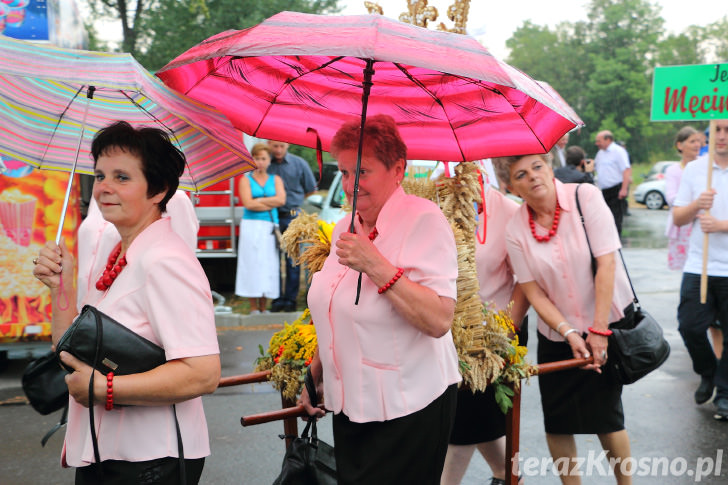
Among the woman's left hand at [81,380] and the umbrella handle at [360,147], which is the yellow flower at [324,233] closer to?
the umbrella handle at [360,147]

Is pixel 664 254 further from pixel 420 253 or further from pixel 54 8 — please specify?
pixel 420 253

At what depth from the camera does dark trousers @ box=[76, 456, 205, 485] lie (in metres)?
2.23

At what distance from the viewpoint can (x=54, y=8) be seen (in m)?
6.15

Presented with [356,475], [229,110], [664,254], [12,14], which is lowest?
[664,254]

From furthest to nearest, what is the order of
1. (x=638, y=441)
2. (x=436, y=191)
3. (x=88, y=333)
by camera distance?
(x=638, y=441)
(x=436, y=191)
(x=88, y=333)

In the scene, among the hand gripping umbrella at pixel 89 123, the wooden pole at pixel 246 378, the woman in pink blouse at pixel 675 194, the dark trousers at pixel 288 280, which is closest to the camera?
the hand gripping umbrella at pixel 89 123

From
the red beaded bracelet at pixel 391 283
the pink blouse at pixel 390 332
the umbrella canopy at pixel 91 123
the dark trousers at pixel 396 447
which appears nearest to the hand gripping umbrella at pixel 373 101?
the umbrella canopy at pixel 91 123

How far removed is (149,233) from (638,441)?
13.8 ft

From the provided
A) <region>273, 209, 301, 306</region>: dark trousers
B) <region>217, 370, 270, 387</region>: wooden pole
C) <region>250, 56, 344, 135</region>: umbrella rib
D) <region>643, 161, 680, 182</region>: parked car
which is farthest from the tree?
<region>217, 370, 270, 387</region>: wooden pole

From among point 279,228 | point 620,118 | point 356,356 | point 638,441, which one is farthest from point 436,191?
point 620,118

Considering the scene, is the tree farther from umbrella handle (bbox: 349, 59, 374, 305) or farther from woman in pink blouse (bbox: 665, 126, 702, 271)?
umbrella handle (bbox: 349, 59, 374, 305)

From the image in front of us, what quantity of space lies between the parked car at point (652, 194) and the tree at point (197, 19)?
1548cm

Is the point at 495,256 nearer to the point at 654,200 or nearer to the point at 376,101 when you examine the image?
the point at 376,101

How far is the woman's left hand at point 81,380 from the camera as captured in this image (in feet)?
6.98
